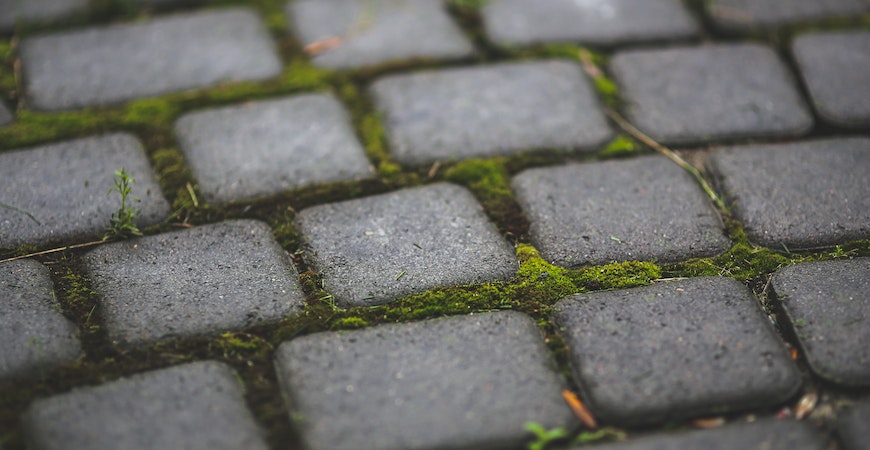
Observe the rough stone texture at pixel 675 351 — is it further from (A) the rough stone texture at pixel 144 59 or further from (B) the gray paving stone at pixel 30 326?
(A) the rough stone texture at pixel 144 59

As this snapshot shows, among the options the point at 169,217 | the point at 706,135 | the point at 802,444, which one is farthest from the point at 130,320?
the point at 706,135

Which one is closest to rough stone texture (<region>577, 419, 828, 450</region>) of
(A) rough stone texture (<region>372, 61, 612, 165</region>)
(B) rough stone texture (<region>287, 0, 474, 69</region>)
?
(A) rough stone texture (<region>372, 61, 612, 165</region>)

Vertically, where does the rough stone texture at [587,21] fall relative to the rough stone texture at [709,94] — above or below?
above

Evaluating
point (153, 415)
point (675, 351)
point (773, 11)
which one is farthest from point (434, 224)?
point (773, 11)

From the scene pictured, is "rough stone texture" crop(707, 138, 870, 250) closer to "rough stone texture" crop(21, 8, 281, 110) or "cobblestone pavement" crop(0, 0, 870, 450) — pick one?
"cobblestone pavement" crop(0, 0, 870, 450)

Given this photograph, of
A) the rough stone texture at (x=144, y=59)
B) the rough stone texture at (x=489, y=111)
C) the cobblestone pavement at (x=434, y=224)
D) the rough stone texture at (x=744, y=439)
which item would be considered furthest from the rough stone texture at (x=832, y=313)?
the rough stone texture at (x=144, y=59)

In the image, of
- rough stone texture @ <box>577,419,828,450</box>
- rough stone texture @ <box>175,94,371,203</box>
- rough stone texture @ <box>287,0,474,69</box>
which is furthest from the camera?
rough stone texture @ <box>287,0,474,69</box>
